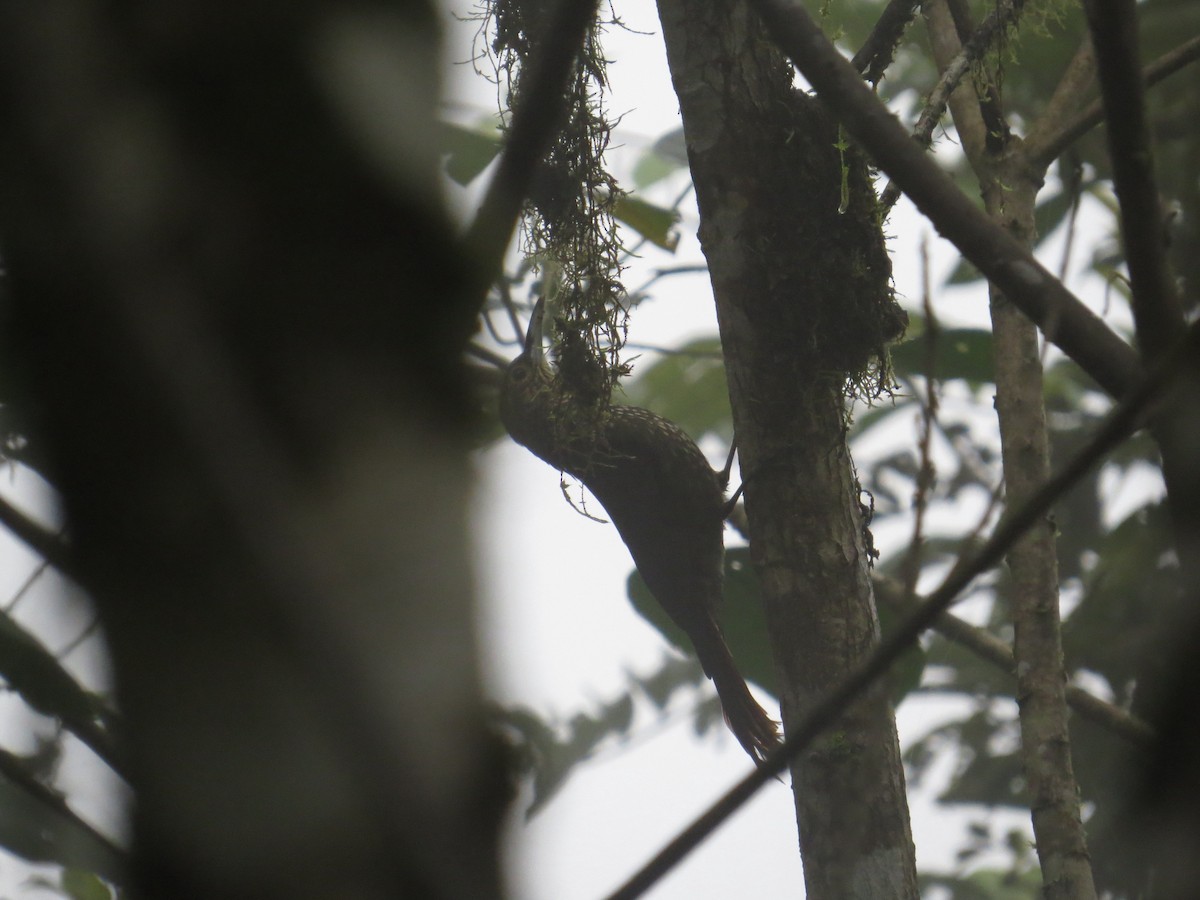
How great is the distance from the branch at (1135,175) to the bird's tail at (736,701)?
2275 millimetres

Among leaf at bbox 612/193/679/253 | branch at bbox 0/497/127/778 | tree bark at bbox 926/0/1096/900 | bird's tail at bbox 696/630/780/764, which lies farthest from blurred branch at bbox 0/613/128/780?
bird's tail at bbox 696/630/780/764

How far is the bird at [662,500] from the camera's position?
3.21 meters

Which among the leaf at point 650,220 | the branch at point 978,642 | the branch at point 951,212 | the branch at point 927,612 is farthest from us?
the leaf at point 650,220

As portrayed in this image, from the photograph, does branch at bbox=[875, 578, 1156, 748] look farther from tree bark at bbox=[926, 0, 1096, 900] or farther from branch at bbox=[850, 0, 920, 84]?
branch at bbox=[850, 0, 920, 84]

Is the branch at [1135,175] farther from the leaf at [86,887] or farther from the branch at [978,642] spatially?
the branch at [978,642]

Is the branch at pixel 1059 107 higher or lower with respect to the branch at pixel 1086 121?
higher

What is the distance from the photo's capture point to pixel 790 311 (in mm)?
2143

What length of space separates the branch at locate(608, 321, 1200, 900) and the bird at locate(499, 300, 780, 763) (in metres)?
2.16

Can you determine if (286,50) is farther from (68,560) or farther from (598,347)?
(598,347)

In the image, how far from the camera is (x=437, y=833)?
78 centimetres

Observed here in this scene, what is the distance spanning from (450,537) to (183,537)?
0.18 metres

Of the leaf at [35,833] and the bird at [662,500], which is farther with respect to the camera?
the bird at [662,500]

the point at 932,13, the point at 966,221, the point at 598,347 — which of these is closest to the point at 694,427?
the point at 598,347

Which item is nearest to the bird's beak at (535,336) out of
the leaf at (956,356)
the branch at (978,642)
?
the leaf at (956,356)
